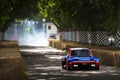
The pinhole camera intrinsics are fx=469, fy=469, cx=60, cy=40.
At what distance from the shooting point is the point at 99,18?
50812 millimetres

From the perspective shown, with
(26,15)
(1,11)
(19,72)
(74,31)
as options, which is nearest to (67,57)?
(19,72)

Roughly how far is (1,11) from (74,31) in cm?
3097

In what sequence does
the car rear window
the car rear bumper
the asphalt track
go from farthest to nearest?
the car rear window → the car rear bumper → the asphalt track

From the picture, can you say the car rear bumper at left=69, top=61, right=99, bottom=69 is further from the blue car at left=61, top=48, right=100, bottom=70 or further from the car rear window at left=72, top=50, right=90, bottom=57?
the car rear window at left=72, top=50, right=90, bottom=57

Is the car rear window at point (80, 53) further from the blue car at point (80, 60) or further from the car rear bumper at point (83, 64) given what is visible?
the car rear bumper at point (83, 64)

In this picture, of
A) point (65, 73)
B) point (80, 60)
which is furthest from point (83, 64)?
point (65, 73)

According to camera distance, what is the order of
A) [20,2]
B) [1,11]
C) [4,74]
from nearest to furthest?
[4,74] < [1,11] < [20,2]

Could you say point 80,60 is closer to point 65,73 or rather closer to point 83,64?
point 83,64

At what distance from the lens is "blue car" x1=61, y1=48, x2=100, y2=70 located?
83.9 ft

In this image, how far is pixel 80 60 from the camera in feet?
84.1

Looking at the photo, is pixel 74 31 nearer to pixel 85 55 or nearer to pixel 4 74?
pixel 85 55

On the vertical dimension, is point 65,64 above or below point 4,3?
below

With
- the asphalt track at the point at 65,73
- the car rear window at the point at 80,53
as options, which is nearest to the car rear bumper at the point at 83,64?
the asphalt track at the point at 65,73

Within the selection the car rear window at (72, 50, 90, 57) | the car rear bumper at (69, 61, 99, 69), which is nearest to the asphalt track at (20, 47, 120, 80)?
the car rear bumper at (69, 61, 99, 69)
